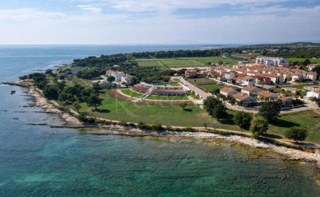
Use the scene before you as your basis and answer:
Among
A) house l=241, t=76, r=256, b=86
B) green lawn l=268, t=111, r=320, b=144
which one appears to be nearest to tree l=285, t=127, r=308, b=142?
green lawn l=268, t=111, r=320, b=144

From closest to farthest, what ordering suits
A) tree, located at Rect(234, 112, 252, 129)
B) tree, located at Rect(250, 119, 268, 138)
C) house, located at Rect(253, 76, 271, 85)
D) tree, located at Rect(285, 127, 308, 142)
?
tree, located at Rect(285, 127, 308, 142) → tree, located at Rect(250, 119, 268, 138) → tree, located at Rect(234, 112, 252, 129) → house, located at Rect(253, 76, 271, 85)

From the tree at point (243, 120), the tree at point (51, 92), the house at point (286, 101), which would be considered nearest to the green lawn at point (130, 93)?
the tree at point (51, 92)

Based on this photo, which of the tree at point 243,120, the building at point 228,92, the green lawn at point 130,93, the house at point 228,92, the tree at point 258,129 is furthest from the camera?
the green lawn at point 130,93

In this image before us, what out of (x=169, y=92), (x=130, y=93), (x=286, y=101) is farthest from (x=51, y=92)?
(x=286, y=101)

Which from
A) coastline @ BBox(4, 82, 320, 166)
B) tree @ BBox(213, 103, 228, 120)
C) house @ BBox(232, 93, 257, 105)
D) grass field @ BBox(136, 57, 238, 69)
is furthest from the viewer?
grass field @ BBox(136, 57, 238, 69)

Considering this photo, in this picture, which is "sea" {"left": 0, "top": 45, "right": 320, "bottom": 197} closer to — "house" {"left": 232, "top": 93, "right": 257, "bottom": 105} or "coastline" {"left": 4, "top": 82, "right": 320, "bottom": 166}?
"coastline" {"left": 4, "top": 82, "right": 320, "bottom": 166}

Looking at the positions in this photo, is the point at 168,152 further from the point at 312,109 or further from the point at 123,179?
the point at 312,109

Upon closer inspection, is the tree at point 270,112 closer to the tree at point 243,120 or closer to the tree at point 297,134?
the tree at point 243,120

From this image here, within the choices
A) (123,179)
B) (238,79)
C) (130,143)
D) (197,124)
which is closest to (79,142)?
(130,143)
